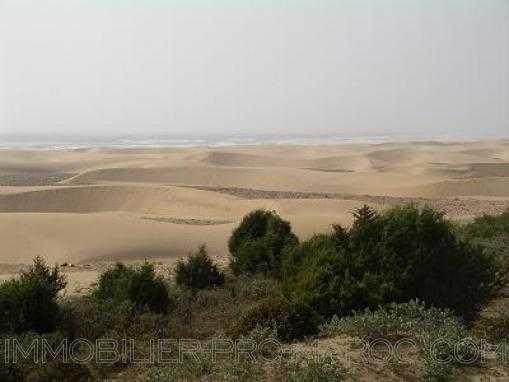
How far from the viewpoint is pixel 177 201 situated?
25594 millimetres

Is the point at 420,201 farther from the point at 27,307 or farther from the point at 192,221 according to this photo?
the point at 27,307

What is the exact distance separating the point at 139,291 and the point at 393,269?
11.9 ft

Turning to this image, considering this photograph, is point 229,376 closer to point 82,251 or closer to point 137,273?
point 137,273

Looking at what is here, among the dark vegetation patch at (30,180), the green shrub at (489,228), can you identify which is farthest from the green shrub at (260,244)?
the dark vegetation patch at (30,180)

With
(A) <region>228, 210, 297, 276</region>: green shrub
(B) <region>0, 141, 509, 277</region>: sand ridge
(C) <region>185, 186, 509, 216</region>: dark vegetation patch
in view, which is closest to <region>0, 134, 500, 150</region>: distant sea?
(B) <region>0, 141, 509, 277</region>: sand ridge

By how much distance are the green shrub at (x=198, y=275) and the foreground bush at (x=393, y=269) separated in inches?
92.1

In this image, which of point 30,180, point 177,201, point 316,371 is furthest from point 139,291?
point 30,180

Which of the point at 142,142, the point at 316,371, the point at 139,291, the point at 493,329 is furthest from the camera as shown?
the point at 142,142

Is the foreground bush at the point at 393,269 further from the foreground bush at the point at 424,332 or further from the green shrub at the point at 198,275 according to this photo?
the green shrub at the point at 198,275

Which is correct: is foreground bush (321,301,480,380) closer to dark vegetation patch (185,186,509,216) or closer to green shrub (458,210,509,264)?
green shrub (458,210,509,264)

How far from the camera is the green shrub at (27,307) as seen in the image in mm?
6539

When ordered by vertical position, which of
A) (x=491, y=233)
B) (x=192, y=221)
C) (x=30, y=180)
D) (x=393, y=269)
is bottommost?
(x=192, y=221)

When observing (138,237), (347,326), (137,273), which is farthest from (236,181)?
(347,326)

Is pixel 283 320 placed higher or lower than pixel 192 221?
higher
